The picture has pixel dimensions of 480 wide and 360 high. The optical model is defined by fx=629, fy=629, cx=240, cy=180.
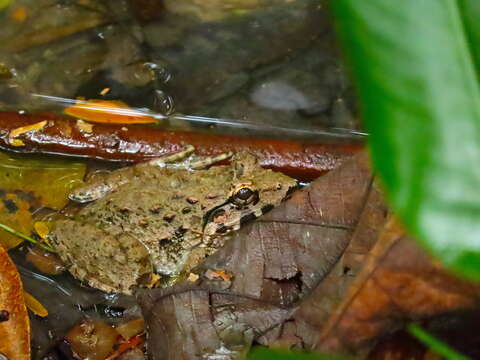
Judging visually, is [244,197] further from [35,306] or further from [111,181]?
[35,306]

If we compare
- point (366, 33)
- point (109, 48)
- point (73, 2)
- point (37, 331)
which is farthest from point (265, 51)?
point (366, 33)

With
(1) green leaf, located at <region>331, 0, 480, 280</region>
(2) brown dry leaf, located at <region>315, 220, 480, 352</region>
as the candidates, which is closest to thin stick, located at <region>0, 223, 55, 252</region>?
(2) brown dry leaf, located at <region>315, 220, 480, 352</region>

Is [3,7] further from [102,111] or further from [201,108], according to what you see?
[201,108]

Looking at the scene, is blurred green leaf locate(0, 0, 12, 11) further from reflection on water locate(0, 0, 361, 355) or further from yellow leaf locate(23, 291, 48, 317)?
yellow leaf locate(23, 291, 48, 317)

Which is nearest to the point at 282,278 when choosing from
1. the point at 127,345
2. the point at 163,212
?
the point at 127,345

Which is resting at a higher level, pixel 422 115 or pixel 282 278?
pixel 422 115

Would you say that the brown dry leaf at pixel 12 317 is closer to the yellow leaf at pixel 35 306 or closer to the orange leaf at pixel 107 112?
the yellow leaf at pixel 35 306
